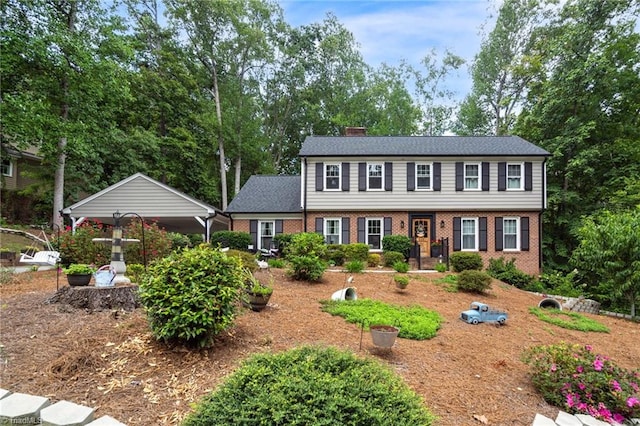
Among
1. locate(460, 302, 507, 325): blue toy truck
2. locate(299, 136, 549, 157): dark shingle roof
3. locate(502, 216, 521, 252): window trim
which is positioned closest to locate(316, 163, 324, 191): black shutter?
locate(299, 136, 549, 157): dark shingle roof

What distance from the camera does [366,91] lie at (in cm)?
2662

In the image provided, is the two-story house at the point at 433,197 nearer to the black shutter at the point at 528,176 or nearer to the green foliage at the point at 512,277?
the black shutter at the point at 528,176

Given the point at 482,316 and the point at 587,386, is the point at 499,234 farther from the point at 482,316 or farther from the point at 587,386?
the point at 587,386

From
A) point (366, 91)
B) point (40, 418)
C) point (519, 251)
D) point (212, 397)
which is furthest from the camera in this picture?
point (366, 91)

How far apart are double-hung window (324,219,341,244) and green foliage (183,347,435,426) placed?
43.6 ft

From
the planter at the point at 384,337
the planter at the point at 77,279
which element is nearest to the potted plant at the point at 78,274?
the planter at the point at 77,279

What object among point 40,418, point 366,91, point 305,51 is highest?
point 305,51

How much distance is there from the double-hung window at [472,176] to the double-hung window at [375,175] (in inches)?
152

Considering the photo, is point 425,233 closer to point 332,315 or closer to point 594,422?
point 332,315

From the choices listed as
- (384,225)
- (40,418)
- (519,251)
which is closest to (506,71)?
(519,251)

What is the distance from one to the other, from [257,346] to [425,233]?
1303 centimetres

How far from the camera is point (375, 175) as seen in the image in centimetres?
1584

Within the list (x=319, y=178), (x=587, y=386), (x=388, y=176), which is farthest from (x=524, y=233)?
(x=587, y=386)

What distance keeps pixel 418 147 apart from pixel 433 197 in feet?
8.55
